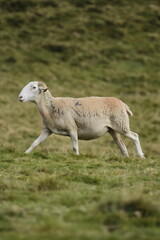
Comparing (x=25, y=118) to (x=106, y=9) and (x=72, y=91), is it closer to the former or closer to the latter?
(x=72, y=91)

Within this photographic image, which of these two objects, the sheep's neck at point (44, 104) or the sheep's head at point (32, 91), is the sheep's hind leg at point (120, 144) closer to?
the sheep's neck at point (44, 104)

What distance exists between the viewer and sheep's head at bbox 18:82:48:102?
11.9m

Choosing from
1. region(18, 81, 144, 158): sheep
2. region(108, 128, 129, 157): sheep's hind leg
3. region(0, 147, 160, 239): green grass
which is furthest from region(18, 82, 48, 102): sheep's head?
region(108, 128, 129, 157): sheep's hind leg

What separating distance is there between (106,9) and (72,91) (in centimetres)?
1315

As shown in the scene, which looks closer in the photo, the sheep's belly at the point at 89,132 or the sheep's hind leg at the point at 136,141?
the sheep's belly at the point at 89,132

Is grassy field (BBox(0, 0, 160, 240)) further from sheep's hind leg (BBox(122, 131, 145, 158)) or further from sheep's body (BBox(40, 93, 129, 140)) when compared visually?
sheep's body (BBox(40, 93, 129, 140))

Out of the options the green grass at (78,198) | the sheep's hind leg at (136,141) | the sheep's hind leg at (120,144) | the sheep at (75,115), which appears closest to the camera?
the green grass at (78,198)

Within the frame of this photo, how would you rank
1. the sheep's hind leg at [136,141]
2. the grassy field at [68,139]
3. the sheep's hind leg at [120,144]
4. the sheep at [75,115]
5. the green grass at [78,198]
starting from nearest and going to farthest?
the green grass at [78,198], the grassy field at [68,139], the sheep at [75,115], the sheep's hind leg at [136,141], the sheep's hind leg at [120,144]

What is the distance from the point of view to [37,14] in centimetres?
3934

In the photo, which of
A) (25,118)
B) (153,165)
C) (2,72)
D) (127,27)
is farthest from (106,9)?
(153,165)

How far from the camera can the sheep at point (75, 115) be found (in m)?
11.8

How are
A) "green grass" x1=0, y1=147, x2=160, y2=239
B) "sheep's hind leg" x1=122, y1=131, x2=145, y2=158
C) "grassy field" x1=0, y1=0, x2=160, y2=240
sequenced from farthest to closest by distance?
1. "sheep's hind leg" x1=122, y1=131, x2=145, y2=158
2. "grassy field" x1=0, y1=0, x2=160, y2=240
3. "green grass" x1=0, y1=147, x2=160, y2=239

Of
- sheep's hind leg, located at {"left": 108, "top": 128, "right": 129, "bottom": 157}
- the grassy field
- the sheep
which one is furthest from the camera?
sheep's hind leg, located at {"left": 108, "top": 128, "right": 129, "bottom": 157}

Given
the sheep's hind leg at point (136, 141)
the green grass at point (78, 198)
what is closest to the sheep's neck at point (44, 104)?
the green grass at point (78, 198)
